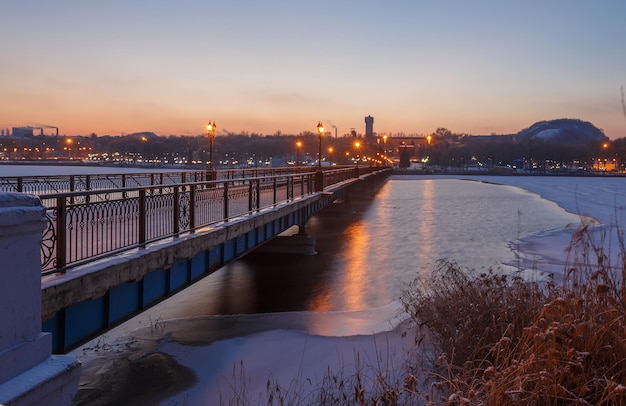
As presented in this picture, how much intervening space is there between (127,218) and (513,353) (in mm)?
7400

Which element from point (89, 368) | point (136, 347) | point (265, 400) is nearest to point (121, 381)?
point (89, 368)

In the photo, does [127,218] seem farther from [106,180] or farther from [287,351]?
[106,180]

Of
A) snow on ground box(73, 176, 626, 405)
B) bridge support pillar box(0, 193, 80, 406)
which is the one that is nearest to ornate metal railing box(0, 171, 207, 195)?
snow on ground box(73, 176, 626, 405)

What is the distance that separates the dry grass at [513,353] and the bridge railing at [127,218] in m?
3.15

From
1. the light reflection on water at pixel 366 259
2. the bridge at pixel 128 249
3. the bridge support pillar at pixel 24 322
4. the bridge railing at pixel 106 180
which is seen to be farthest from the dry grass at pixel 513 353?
the bridge railing at pixel 106 180

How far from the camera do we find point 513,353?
7.45 meters

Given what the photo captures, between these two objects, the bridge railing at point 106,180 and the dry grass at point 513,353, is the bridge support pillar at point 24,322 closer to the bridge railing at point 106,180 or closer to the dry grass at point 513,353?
the dry grass at point 513,353

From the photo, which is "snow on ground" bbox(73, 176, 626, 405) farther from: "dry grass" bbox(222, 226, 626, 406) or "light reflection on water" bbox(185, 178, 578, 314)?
"light reflection on water" bbox(185, 178, 578, 314)

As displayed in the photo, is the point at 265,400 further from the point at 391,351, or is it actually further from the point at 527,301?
the point at 527,301

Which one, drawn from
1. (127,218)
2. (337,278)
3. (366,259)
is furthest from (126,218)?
(366,259)

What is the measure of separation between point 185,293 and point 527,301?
37.0 feet

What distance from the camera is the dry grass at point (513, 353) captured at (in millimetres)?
5023

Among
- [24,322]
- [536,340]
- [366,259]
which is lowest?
[366,259]

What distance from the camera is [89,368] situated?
1087 cm
